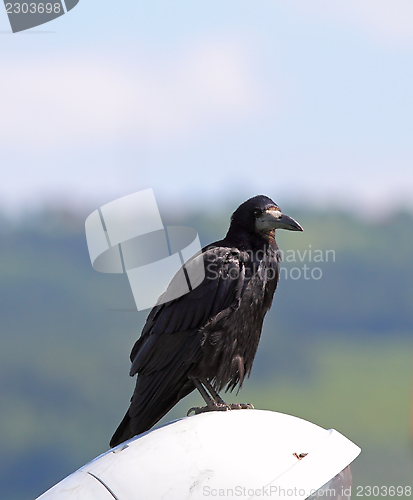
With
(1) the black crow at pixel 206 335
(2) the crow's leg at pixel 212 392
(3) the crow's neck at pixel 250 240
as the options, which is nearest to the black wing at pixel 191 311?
(1) the black crow at pixel 206 335

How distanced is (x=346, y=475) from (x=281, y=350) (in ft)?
244

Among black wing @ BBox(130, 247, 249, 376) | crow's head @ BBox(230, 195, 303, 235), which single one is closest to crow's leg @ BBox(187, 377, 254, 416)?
black wing @ BBox(130, 247, 249, 376)

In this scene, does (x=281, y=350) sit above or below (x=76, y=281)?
below

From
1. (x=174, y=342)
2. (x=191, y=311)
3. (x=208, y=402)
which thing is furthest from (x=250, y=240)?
(x=208, y=402)

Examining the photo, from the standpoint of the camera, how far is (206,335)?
19.4 ft

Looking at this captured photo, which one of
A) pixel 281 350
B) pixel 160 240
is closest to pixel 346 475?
pixel 160 240

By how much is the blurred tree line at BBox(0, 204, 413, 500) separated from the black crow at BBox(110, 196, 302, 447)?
52334 millimetres

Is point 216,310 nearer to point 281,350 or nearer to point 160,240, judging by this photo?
point 160,240

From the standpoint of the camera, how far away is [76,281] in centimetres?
6056

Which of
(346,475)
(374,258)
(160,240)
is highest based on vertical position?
(160,240)

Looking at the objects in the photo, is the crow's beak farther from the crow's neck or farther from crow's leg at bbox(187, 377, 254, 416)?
crow's leg at bbox(187, 377, 254, 416)

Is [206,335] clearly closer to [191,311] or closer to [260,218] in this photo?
[191,311]

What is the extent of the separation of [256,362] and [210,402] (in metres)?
58.9

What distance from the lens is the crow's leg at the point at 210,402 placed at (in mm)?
5796
